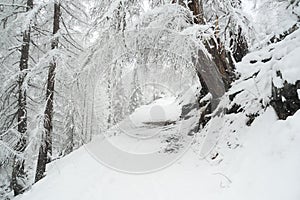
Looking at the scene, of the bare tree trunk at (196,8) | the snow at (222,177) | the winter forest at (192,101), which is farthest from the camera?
the bare tree trunk at (196,8)

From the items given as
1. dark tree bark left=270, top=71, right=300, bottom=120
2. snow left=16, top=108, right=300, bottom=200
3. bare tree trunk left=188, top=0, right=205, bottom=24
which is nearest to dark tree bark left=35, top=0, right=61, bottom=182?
snow left=16, top=108, right=300, bottom=200

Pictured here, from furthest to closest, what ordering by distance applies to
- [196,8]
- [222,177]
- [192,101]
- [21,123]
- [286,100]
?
[21,123] → [192,101] → [196,8] → [222,177] → [286,100]

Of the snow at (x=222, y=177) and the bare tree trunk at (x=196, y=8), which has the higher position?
the bare tree trunk at (x=196, y=8)

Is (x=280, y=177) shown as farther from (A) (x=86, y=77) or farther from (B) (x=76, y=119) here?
(B) (x=76, y=119)

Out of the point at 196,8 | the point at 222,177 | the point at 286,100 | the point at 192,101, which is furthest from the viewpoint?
the point at 192,101

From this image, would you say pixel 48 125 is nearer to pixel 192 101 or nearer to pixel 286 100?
pixel 192 101

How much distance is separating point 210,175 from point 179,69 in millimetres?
2388

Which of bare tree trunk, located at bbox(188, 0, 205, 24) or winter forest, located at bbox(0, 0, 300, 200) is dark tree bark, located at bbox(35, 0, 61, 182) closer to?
winter forest, located at bbox(0, 0, 300, 200)

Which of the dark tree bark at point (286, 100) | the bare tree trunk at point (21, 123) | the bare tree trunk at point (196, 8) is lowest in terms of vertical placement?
the bare tree trunk at point (21, 123)

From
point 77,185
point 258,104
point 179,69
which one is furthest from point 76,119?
point 258,104

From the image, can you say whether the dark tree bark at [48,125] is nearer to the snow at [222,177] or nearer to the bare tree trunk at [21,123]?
the bare tree trunk at [21,123]

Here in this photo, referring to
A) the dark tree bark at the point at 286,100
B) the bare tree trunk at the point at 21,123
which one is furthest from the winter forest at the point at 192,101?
the bare tree trunk at the point at 21,123

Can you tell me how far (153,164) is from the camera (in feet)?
20.3

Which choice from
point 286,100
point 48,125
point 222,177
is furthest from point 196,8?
point 48,125
